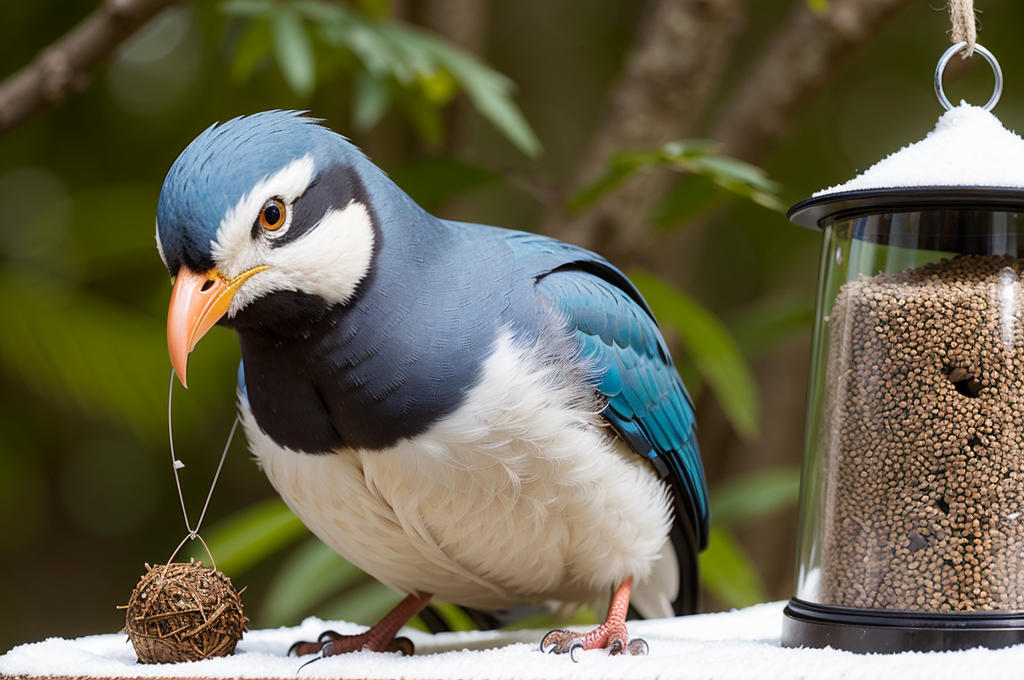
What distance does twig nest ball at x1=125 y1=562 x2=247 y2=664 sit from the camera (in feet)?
5.44

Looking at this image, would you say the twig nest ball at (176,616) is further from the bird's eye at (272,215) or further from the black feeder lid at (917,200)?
the black feeder lid at (917,200)

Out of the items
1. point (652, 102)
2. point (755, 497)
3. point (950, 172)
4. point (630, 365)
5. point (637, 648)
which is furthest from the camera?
point (652, 102)

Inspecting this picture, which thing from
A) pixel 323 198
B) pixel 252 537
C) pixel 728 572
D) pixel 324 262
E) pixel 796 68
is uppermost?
pixel 796 68

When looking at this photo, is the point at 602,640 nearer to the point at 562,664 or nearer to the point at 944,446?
the point at 562,664

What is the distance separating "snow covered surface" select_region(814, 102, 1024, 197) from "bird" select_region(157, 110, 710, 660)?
583mm

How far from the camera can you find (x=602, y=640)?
1.84 metres

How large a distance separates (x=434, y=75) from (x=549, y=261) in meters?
1.09

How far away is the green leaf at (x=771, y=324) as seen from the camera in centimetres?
311

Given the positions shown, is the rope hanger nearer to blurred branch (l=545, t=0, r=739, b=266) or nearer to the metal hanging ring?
the metal hanging ring

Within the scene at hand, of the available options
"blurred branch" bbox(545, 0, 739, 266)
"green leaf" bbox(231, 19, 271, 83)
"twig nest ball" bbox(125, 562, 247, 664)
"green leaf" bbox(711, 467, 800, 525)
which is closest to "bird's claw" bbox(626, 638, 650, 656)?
"twig nest ball" bbox(125, 562, 247, 664)

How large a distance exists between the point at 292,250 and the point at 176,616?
0.67m

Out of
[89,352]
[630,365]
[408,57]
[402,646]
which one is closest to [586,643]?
[402,646]

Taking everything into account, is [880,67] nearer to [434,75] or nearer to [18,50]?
[434,75]

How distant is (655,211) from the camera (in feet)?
10.4
